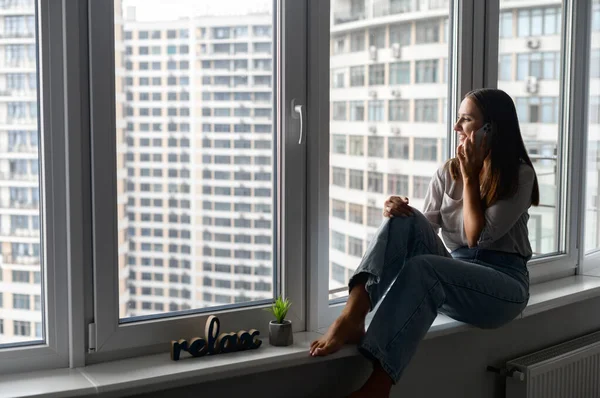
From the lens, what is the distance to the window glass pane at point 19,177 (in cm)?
173

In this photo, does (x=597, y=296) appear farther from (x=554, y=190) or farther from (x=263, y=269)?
(x=263, y=269)

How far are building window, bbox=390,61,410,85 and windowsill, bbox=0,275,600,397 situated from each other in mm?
893

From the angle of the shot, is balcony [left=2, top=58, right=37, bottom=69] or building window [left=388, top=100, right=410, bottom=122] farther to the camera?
building window [left=388, top=100, right=410, bottom=122]

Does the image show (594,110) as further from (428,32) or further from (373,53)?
(373,53)

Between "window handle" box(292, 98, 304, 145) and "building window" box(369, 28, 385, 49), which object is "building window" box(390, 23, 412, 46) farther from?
"window handle" box(292, 98, 304, 145)

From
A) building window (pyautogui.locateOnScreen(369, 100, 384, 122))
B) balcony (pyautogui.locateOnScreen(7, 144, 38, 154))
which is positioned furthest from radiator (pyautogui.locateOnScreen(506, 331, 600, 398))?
balcony (pyautogui.locateOnScreen(7, 144, 38, 154))

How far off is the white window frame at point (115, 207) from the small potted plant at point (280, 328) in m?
0.07

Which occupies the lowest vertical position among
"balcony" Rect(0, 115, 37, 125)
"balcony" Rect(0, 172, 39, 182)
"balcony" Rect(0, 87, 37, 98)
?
"balcony" Rect(0, 172, 39, 182)

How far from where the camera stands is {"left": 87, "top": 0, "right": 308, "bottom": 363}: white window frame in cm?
181

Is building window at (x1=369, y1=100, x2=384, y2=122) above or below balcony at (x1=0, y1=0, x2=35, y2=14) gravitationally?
below

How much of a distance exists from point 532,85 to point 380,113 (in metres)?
0.90

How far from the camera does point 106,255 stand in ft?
6.08

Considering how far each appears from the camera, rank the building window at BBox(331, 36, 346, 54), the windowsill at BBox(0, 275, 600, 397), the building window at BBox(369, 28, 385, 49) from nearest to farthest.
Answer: the windowsill at BBox(0, 275, 600, 397), the building window at BBox(331, 36, 346, 54), the building window at BBox(369, 28, 385, 49)

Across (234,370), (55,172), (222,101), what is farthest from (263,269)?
(55,172)
